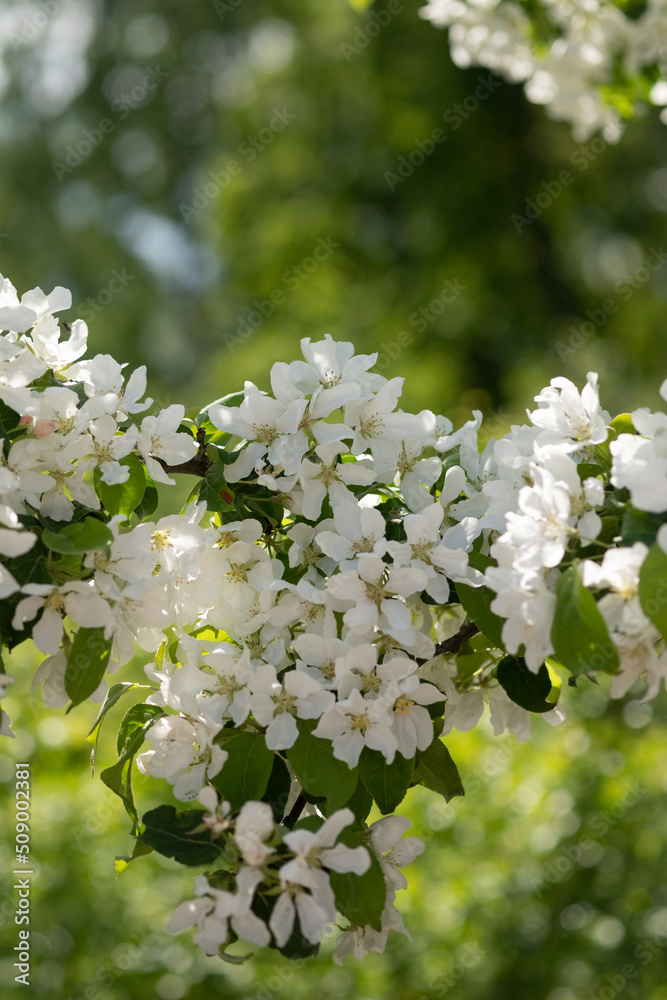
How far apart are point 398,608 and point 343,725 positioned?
134mm

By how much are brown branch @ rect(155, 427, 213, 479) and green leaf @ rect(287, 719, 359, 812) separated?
14.2 inches

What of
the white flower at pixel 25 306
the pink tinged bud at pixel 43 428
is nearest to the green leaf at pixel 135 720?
the pink tinged bud at pixel 43 428

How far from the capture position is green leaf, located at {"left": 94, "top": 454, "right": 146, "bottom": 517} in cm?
101

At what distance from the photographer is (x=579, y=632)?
2.57 ft

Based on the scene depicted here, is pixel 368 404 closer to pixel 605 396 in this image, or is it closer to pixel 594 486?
pixel 594 486

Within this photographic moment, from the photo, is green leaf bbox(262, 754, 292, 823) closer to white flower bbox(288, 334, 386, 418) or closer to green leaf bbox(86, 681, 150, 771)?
green leaf bbox(86, 681, 150, 771)

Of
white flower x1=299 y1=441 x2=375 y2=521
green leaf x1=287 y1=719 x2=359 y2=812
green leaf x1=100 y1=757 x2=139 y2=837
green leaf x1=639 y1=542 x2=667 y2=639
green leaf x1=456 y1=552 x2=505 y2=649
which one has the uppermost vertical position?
green leaf x1=639 y1=542 x2=667 y2=639

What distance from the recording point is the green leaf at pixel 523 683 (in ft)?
3.31

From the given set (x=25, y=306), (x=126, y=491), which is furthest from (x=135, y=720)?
(x=25, y=306)

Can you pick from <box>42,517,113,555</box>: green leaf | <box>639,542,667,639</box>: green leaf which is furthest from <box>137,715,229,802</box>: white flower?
<box>639,542,667,639</box>: green leaf

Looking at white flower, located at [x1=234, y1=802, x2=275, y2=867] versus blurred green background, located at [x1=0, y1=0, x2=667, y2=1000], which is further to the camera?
blurred green background, located at [x1=0, y1=0, x2=667, y2=1000]

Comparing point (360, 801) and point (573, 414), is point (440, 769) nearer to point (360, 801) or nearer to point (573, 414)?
point (360, 801)

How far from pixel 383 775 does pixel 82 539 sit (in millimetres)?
410

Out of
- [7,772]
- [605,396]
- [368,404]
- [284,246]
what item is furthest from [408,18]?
[368,404]
